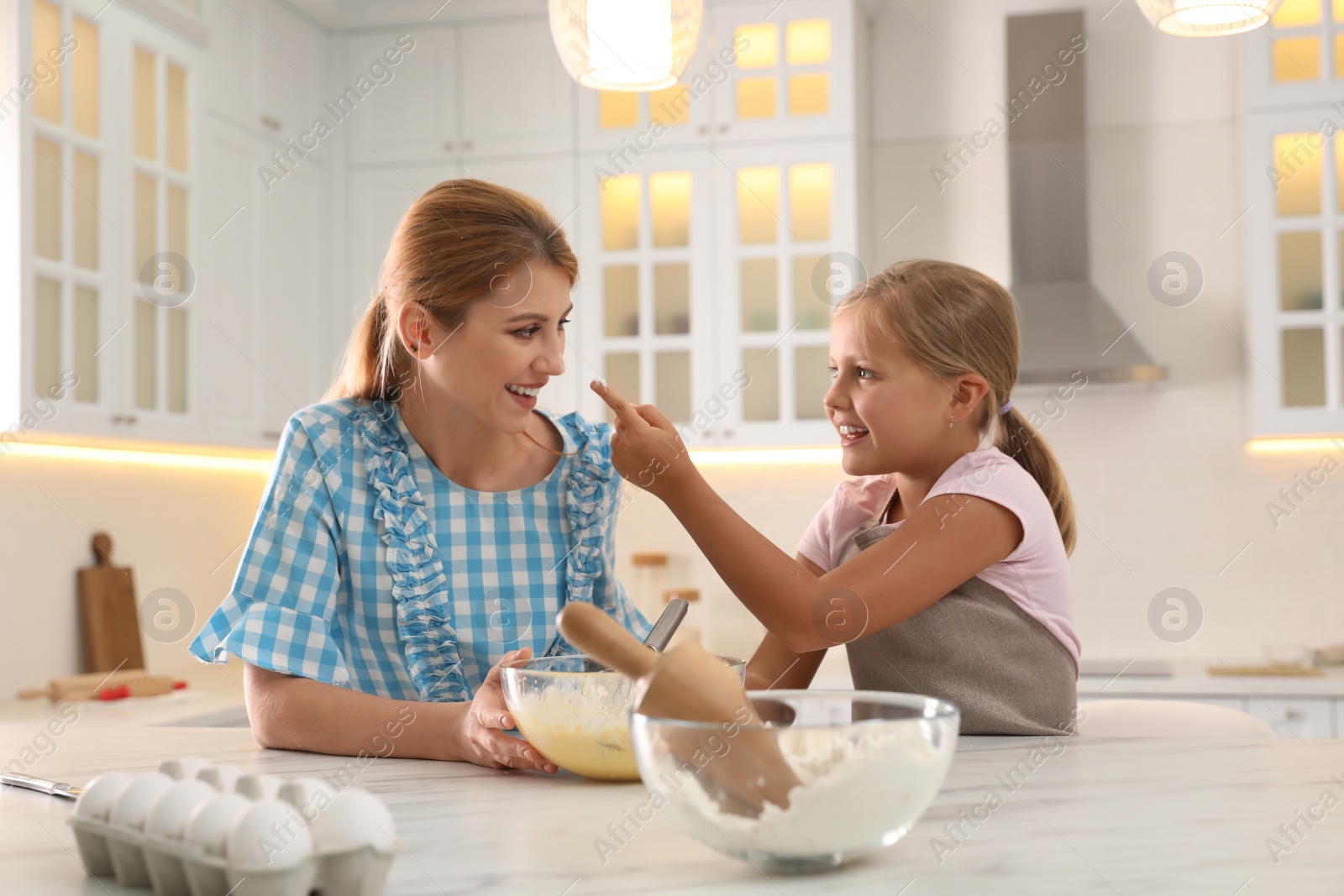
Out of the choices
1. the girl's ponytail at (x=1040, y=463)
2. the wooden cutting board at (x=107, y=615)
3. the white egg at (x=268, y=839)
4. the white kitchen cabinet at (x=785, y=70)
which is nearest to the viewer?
the white egg at (x=268, y=839)

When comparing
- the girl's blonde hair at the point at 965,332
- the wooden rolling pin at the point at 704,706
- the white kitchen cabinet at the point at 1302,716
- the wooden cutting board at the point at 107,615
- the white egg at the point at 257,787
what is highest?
the girl's blonde hair at the point at 965,332

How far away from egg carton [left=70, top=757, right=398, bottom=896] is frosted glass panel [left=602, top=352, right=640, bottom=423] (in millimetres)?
2804

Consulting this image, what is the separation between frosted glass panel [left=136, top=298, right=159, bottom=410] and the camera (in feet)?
9.16

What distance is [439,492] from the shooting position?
142 centimetres

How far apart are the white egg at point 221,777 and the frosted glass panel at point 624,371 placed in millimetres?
2781

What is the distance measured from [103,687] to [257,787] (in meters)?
2.30

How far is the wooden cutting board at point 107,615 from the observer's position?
113 inches

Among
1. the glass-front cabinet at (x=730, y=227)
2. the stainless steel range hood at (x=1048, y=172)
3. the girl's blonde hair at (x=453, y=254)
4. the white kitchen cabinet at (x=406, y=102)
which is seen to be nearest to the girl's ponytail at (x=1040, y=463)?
the girl's blonde hair at (x=453, y=254)

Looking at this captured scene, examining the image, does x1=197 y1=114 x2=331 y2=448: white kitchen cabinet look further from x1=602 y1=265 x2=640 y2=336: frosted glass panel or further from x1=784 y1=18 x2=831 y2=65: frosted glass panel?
x1=784 y1=18 x2=831 y2=65: frosted glass panel

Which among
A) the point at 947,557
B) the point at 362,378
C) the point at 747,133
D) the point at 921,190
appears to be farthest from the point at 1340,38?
the point at 362,378

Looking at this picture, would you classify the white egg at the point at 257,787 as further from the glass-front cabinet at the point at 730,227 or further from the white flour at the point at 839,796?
the glass-front cabinet at the point at 730,227

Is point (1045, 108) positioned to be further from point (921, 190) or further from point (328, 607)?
point (328, 607)

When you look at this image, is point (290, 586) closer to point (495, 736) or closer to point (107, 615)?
point (495, 736)

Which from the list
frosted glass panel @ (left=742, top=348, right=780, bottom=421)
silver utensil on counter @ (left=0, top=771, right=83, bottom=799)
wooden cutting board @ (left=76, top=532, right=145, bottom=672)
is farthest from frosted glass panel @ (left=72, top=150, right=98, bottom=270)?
silver utensil on counter @ (left=0, top=771, right=83, bottom=799)
